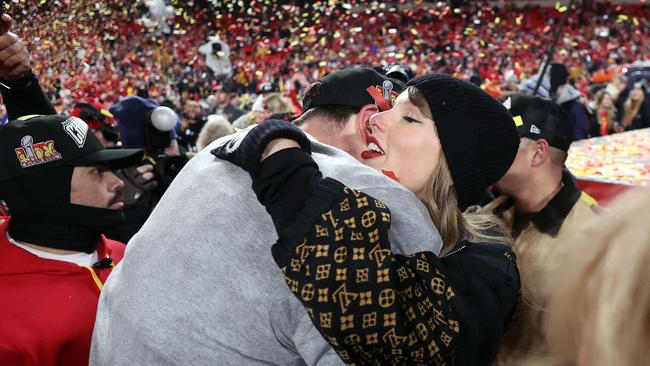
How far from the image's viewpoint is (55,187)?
6.67 ft

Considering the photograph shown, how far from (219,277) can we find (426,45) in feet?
78.2

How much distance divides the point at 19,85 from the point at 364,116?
140 cm

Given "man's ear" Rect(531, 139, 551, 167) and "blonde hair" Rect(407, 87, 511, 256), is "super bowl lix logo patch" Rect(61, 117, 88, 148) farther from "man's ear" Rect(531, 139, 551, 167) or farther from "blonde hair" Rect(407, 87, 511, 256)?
"man's ear" Rect(531, 139, 551, 167)

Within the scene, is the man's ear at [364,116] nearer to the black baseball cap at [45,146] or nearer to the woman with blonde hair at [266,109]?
the black baseball cap at [45,146]

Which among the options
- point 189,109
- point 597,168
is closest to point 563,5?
point 189,109

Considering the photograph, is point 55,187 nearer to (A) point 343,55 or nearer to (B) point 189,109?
(B) point 189,109

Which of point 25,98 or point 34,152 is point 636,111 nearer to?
point 25,98

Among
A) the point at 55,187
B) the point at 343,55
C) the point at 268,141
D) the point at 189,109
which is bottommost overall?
the point at 343,55

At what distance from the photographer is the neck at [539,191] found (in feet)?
7.89

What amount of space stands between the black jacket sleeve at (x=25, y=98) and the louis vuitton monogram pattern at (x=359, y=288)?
1.77 meters

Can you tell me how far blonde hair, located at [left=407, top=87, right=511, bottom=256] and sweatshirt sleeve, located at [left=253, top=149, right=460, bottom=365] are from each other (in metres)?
0.35

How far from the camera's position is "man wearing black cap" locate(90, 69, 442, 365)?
1.04 metres

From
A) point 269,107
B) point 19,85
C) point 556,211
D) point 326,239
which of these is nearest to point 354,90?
point 326,239

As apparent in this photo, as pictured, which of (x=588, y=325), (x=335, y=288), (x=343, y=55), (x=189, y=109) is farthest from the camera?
(x=343, y=55)
